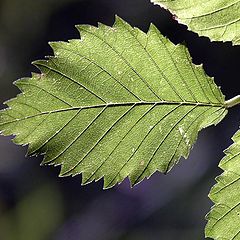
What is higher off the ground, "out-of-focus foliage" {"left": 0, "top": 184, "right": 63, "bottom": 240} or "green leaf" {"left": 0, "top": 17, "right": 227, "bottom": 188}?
"green leaf" {"left": 0, "top": 17, "right": 227, "bottom": 188}

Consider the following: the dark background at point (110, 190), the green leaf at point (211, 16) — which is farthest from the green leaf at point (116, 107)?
the dark background at point (110, 190)

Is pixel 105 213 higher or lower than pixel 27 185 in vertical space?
lower

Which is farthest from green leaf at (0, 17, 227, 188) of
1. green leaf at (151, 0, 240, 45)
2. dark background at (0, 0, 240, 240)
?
dark background at (0, 0, 240, 240)

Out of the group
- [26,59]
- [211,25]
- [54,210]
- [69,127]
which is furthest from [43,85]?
[26,59]

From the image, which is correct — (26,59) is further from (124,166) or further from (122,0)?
(124,166)

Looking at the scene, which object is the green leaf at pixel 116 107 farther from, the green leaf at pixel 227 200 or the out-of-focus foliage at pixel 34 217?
the out-of-focus foliage at pixel 34 217

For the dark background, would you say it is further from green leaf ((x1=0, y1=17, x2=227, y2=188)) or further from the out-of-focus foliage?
green leaf ((x1=0, y1=17, x2=227, y2=188))
